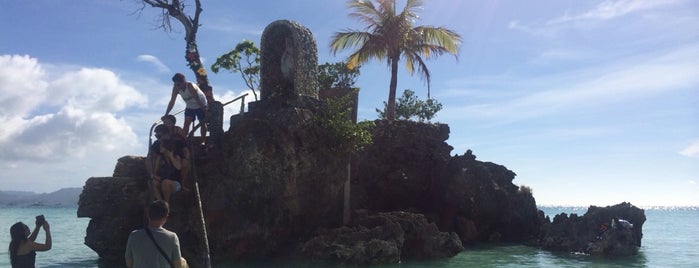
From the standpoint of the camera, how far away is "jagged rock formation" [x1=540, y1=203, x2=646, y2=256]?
21.2 meters

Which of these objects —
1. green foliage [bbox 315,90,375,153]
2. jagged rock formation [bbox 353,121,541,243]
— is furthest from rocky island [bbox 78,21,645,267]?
A: jagged rock formation [bbox 353,121,541,243]

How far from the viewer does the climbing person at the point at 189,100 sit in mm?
12320

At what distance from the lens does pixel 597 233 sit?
→ 22.3 m

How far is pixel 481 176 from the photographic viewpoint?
25188mm

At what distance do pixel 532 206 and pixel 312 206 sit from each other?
15.9 m

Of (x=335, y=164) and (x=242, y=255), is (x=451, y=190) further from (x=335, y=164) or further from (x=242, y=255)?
(x=242, y=255)

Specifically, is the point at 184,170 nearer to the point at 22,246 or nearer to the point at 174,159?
the point at 174,159

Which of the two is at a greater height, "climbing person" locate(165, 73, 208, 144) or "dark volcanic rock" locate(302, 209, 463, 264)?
"climbing person" locate(165, 73, 208, 144)

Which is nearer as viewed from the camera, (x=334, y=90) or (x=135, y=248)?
(x=135, y=248)

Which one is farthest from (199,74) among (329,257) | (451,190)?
(451,190)

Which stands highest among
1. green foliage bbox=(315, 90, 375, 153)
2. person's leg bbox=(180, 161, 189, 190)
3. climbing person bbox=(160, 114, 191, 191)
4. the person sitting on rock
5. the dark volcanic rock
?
green foliage bbox=(315, 90, 375, 153)

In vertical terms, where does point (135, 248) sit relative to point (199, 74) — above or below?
below

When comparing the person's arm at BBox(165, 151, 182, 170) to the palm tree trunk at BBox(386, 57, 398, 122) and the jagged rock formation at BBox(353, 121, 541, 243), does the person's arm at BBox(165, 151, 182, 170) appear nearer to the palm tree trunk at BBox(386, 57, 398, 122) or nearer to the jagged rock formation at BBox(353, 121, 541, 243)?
the jagged rock formation at BBox(353, 121, 541, 243)

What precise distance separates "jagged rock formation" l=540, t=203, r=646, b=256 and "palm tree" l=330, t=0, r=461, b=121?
9.06 metres
